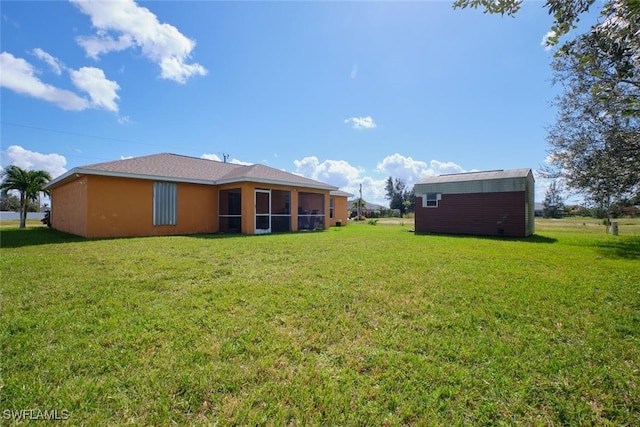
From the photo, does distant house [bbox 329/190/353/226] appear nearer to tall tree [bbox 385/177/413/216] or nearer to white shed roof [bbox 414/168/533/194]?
white shed roof [bbox 414/168/533/194]

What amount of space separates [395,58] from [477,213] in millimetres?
9045

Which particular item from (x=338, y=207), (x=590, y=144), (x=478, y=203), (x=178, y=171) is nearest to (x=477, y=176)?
(x=478, y=203)

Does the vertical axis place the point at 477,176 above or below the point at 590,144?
below

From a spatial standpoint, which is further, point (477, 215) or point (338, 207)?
point (338, 207)

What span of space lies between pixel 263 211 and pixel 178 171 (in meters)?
4.48

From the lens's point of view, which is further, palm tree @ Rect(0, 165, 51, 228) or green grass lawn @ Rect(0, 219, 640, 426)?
palm tree @ Rect(0, 165, 51, 228)

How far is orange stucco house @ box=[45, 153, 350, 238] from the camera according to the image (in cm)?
1103

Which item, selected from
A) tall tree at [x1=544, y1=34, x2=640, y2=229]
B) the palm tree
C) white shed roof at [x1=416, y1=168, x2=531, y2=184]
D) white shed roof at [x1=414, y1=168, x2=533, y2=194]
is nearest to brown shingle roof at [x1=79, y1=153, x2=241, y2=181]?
the palm tree

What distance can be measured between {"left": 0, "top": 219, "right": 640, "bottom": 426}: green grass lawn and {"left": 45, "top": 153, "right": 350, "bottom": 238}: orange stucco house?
6.50 meters

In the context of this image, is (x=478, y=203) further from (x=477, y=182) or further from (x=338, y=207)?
(x=338, y=207)

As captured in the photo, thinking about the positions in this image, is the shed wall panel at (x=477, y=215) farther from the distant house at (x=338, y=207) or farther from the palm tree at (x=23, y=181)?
the palm tree at (x=23, y=181)

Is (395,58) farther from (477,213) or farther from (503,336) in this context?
(503,336)

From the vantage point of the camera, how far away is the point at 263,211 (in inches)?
554

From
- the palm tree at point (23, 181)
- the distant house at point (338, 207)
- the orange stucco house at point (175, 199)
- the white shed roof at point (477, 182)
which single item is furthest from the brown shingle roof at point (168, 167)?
the white shed roof at point (477, 182)
